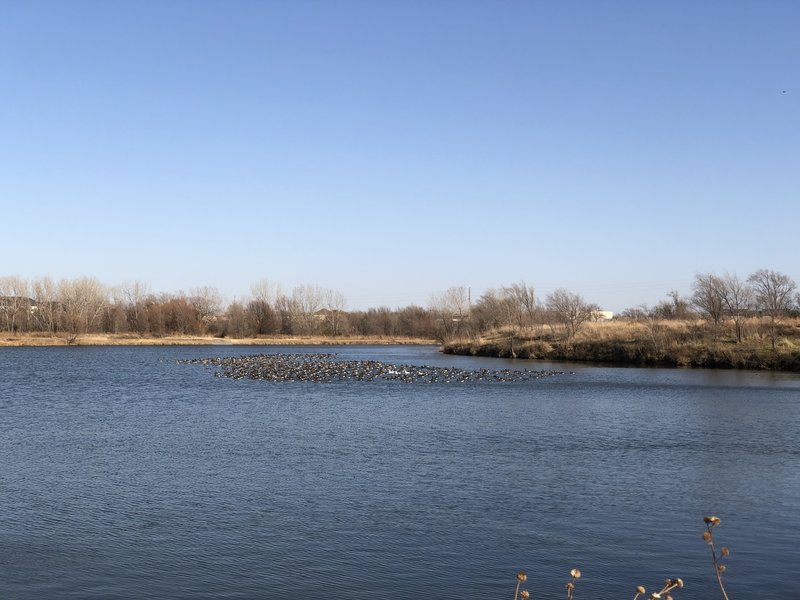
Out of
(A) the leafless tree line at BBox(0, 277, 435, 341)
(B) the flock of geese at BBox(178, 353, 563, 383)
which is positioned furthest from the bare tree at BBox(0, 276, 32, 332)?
(B) the flock of geese at BBox(178, 353, 563, 383)

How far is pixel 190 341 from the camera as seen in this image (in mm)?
99625

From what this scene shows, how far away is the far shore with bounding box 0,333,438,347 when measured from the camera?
9019cm

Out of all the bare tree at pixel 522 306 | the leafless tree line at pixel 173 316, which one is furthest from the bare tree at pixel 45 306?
the bare tree at pixel 522 306

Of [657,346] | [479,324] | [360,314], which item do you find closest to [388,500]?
A: [657,346]

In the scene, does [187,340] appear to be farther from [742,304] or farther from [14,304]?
[742,304]

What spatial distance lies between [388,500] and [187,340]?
9041 centimetres

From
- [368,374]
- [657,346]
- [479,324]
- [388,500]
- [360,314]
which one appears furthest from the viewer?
[360,314]

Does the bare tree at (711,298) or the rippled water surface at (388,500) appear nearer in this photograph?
the rippled water surface at (388,500)

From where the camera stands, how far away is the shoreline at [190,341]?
89875 mm

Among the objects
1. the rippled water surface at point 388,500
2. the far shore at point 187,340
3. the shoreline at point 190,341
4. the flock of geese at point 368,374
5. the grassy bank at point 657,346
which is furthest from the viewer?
the far shore at point 187,340

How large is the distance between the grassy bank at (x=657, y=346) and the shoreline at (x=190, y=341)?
37933mm

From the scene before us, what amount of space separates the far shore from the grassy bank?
40.7m

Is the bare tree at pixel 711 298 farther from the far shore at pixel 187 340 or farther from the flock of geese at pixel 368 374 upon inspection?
the far shore at pixel 187 340

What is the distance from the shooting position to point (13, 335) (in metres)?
94.2
